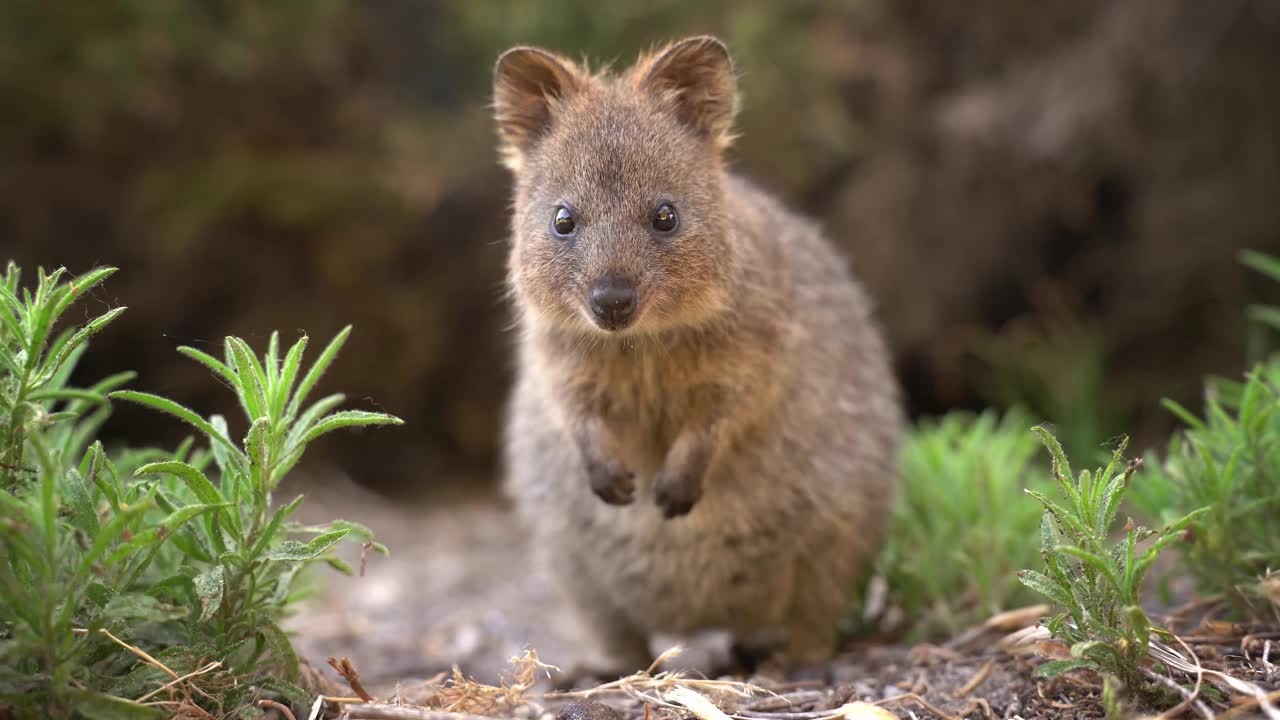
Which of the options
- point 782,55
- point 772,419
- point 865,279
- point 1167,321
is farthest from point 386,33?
point 1167,321

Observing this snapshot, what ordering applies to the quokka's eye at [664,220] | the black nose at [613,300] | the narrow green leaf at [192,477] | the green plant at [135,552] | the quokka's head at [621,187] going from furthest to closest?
the quokka's eye at [664,220] < the quokka's head at [621,187] < the black nose at [613,300] < the narrow green leaf at [192,477] < the green plant at [135,552]

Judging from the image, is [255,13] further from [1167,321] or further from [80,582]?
[1167,321]

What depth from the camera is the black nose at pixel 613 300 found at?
3.73 m

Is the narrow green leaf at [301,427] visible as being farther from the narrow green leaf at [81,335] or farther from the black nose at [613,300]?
the black nose at [613,300]

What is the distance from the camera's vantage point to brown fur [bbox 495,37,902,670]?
13.2ft

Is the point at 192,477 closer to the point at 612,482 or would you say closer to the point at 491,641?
the point at 612,482

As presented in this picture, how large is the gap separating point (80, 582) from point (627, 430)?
7.11 feet

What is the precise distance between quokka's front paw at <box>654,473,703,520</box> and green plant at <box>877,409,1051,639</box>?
1.18m

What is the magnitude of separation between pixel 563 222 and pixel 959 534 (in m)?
2.28

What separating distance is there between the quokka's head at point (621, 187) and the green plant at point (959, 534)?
1570mm

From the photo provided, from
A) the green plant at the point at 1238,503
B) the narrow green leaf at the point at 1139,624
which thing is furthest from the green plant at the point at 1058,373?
the narrow green leaf at the point at 1139,624

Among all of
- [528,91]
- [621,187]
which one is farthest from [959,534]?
[528,91]

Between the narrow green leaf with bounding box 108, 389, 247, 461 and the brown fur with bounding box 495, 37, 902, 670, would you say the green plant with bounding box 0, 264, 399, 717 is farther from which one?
the brown fur with bounding box 495, 37, 902, 670

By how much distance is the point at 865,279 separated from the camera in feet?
26.8
